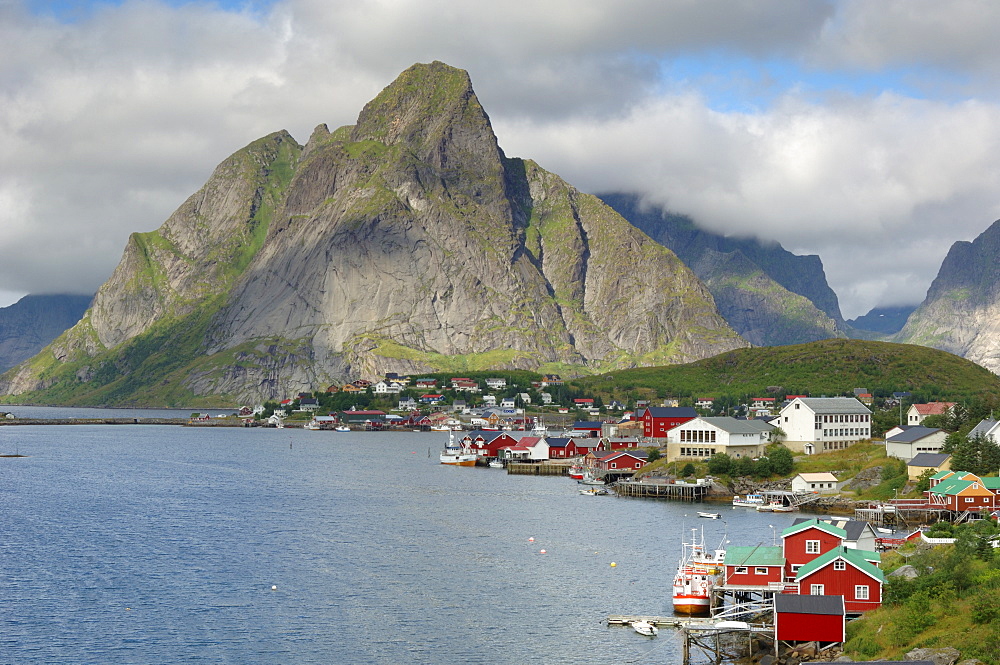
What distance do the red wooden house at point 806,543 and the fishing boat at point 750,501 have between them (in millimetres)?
45228

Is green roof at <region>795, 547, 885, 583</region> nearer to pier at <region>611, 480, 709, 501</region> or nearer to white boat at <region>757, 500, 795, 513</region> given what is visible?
white boat at <region>757, 500, 795, 513</region>

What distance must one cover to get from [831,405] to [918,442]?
62.4 ft

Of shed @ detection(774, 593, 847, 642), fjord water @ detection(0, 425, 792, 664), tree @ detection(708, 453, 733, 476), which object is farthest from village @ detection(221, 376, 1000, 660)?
fjord water @ detection(0, 425, 792, 664)

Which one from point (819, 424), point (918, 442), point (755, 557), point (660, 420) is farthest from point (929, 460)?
point (660, 420)

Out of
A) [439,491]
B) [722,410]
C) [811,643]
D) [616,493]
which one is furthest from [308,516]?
[722,410]

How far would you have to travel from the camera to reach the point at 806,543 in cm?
6034

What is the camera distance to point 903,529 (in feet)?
286

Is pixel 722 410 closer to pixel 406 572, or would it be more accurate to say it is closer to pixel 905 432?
pixel 905 432

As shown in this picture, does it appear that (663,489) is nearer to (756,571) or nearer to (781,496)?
(781,496)

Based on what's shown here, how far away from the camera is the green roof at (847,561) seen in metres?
52.4

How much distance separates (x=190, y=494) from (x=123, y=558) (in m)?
40.3

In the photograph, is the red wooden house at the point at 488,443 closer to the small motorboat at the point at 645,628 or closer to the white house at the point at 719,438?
A: the white house at the point at 719,438

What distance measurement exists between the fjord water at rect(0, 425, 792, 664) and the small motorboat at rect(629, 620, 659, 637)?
1073mm

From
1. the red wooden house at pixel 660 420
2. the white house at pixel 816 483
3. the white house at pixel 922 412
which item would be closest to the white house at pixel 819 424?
the white house at pixel 922 412
